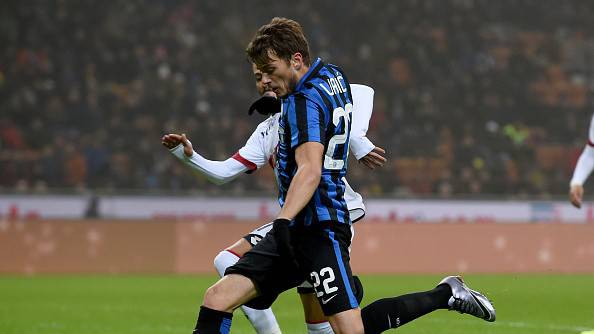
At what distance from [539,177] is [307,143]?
50.8 feet

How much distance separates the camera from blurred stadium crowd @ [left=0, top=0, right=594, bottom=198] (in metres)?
18.4

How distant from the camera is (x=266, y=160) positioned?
6.42m

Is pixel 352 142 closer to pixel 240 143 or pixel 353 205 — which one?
pixel 353 205

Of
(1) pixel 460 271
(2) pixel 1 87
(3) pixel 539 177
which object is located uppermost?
(2) pixel 1 87

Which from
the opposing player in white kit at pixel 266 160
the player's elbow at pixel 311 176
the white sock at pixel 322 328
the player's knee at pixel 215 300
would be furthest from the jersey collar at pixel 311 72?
the white sock at pixel 322 328

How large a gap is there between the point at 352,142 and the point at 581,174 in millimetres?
3383

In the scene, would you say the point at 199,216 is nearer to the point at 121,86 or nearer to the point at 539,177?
the point at 121,86

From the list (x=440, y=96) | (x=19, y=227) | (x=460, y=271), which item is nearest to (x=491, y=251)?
(x=460, y=271)

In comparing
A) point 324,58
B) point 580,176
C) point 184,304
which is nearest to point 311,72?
point 580,176

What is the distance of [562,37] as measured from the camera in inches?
969

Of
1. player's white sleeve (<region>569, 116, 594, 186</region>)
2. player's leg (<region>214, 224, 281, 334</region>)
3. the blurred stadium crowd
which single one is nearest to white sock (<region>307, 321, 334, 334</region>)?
player's leg (<region>214, 224, 281, 334</region>)

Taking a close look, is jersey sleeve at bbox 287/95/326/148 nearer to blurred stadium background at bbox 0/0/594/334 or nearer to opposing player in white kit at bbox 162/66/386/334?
opposing player in white kit at bbox 162/66/386/334

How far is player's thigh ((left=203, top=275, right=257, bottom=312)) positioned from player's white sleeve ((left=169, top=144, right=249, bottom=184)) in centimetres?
93

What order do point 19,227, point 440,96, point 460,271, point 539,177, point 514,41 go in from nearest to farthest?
point 19,227 < point 460,271 < point 539,177 < point 440,96 < point 514,41
